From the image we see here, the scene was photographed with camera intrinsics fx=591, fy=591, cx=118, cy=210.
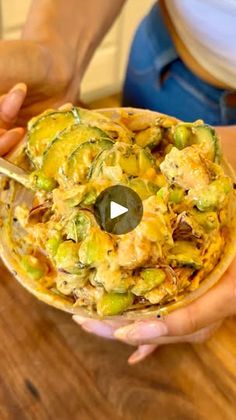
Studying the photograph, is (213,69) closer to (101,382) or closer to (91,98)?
(101,382)

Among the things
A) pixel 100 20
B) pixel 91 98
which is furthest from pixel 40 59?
pixel 91 98

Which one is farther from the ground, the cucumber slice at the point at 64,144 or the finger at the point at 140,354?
the cucumber slice at the point at 64,144

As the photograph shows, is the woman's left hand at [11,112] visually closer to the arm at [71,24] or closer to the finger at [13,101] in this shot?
the finger at [13,101]

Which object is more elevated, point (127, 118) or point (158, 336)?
point (127, 118)

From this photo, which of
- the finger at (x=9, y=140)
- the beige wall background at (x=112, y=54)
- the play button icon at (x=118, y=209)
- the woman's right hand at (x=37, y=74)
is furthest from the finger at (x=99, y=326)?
the beige wall background at (x=112, y=54)


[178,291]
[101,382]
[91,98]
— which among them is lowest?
[91,98]

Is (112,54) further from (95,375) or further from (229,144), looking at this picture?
(95,375)
